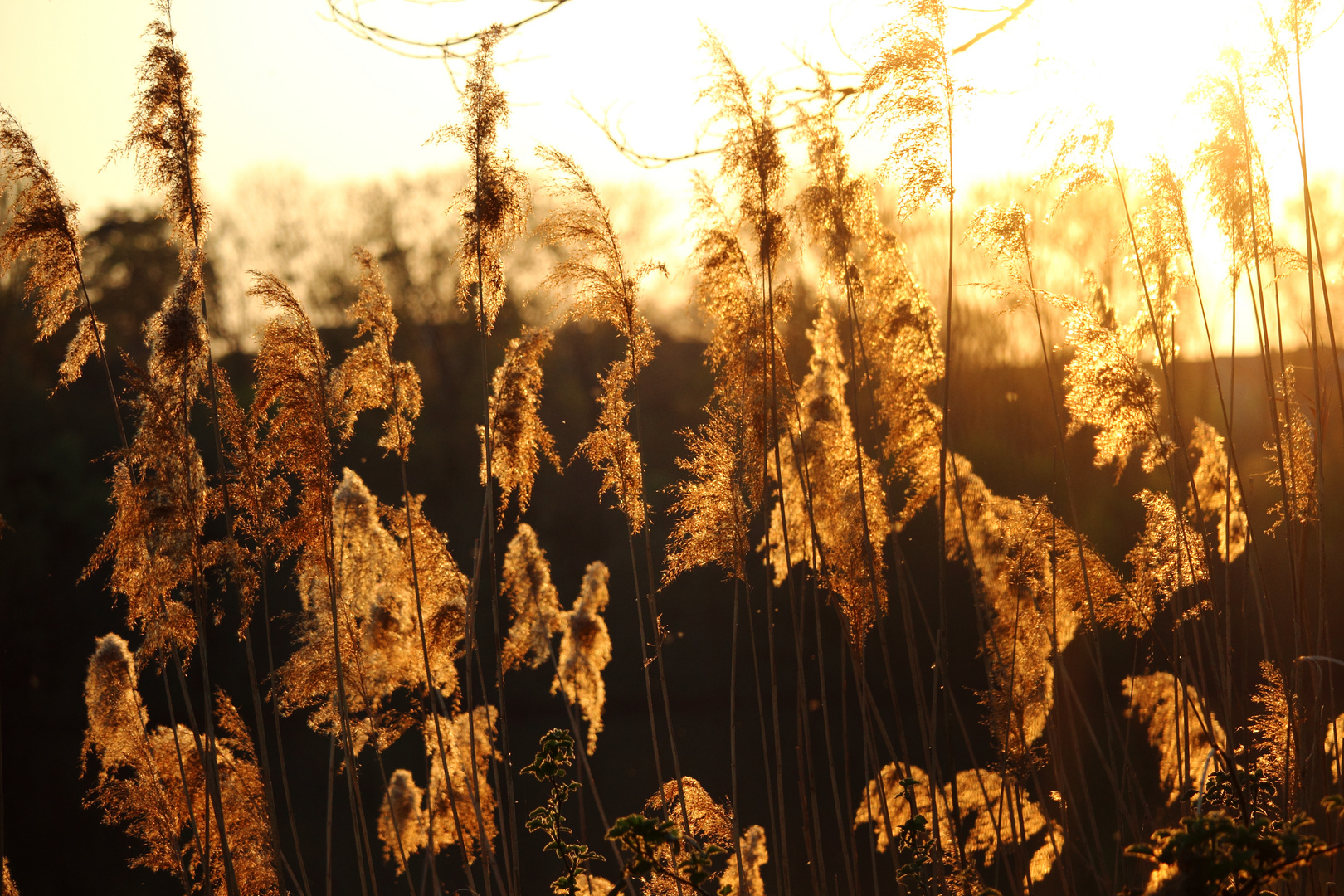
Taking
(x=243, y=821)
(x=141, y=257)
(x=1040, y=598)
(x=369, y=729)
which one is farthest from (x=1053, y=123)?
(x=141, y=257)

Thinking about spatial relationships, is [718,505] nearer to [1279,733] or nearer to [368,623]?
[368,623]

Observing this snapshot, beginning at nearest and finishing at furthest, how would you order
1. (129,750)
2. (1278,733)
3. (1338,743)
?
1. (1278,733)
2. (1338,743)
3. (129,750)

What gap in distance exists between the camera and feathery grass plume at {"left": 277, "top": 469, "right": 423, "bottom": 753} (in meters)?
4.34

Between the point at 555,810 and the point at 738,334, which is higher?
the point at 738,334

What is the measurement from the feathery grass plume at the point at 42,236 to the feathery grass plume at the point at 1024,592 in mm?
3477

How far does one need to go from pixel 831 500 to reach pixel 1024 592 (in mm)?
958

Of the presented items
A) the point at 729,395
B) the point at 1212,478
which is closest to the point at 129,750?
the point at 729,395

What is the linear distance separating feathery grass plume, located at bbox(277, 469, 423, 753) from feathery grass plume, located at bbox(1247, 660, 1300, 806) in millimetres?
3470

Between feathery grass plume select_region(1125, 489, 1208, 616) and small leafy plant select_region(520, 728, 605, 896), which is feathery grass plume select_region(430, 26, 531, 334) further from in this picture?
feathery grass plume select_region(1125, 489, 1208, 616)

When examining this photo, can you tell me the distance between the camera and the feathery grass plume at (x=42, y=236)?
3.48 m

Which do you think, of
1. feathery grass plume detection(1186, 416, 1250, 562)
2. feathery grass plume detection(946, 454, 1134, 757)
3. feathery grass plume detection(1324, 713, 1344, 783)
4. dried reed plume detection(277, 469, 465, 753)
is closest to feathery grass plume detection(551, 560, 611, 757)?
dried reed plume detection(277, 469, 465, 753)

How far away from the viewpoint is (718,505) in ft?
13.1

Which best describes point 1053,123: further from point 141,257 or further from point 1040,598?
point 141,257

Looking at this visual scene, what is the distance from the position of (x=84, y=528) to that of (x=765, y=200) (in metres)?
16.2
